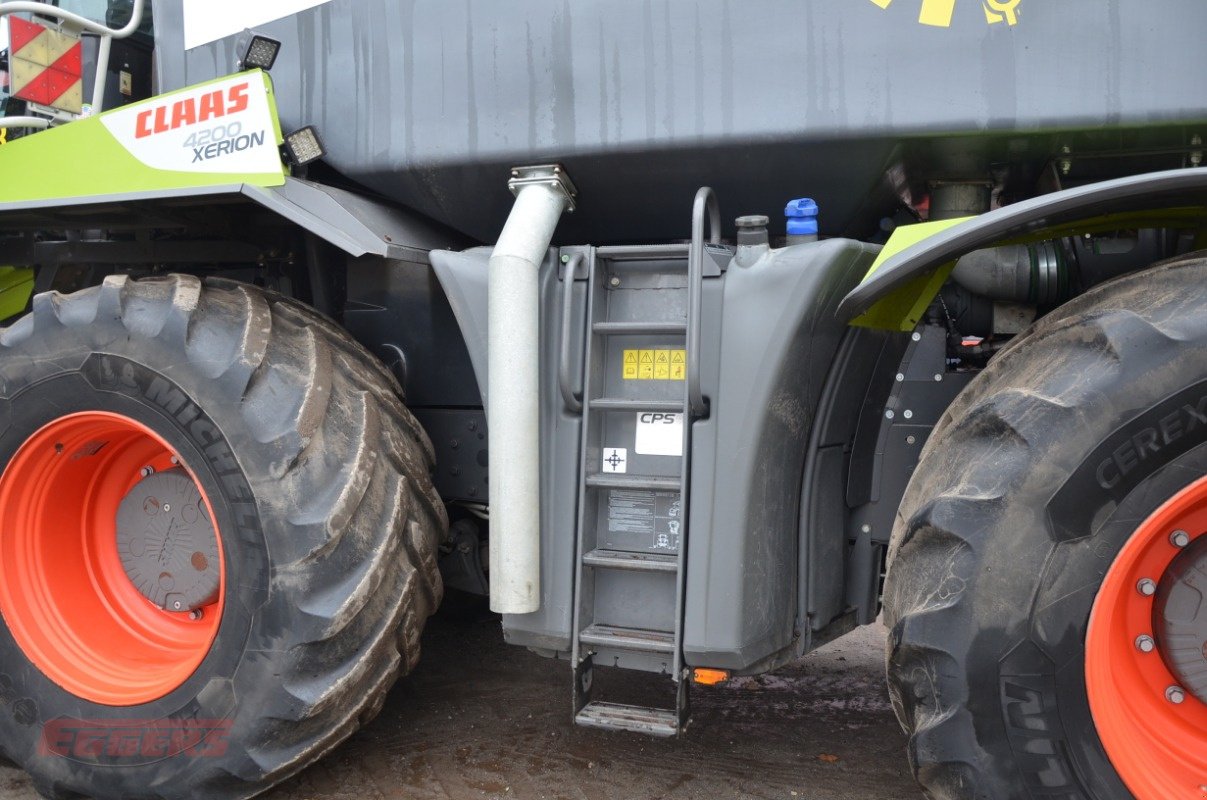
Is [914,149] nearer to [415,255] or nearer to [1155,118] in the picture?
[1155,118]

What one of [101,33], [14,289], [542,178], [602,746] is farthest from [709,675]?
[14,289]

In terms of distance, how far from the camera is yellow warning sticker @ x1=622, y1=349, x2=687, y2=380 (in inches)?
98.7

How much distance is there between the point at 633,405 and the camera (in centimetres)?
249

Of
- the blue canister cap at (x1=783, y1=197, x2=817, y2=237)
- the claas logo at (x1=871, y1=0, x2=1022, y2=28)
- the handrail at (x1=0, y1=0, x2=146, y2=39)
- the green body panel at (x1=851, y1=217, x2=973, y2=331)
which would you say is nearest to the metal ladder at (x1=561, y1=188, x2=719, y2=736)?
the blue canister cap at (x1=783, y1=197, x2=817, y2=237)

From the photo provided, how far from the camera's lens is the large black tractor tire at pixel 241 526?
2.51 m

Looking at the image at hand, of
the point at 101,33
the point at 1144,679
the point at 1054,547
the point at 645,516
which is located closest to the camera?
the point at 1054,547

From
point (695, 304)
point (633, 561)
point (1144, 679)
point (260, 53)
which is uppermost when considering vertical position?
point (260, 53)

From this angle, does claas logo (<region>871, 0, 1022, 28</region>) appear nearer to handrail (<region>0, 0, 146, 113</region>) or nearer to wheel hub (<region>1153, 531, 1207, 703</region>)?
wheel hub (<region>1153, 531, 1207, 703</region>)

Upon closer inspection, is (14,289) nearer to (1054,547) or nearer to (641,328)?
(641,328)

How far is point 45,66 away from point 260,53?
85 cm

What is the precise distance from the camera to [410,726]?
333cm

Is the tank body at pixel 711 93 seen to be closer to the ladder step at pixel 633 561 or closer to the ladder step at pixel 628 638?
the ladder step at pixel 633 561

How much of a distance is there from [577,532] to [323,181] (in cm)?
133

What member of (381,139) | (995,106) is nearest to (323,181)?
Answer: (381,139)
